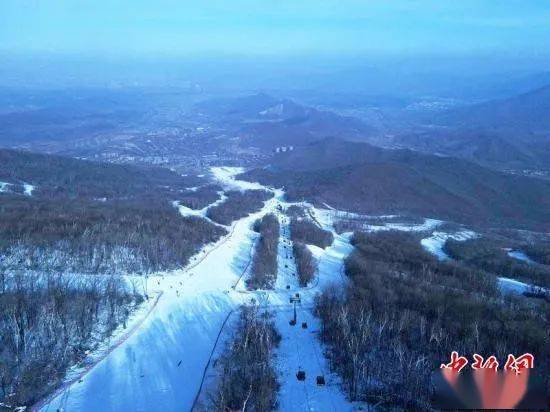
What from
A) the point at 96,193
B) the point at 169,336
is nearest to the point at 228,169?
the point at 96,193

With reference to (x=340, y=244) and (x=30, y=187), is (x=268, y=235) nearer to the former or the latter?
(x=340, y=244)

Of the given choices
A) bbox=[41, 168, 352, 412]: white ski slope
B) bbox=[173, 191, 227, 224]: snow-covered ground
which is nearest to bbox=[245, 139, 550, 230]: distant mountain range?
bbox=[173, 191, 227, 224]: snow-covered ground

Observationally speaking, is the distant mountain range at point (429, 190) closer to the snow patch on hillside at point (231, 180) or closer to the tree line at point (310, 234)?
the snow patch on hillside at point (231, 180)

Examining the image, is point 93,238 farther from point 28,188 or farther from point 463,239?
point 463,239

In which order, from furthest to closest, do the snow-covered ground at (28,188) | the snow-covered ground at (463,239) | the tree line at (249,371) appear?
the snow-covered ground at (28,188)
the snow-covered ground at (463,239)
the tree line at (249,371)

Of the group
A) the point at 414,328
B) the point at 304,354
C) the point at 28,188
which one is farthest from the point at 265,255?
the point at 28,188

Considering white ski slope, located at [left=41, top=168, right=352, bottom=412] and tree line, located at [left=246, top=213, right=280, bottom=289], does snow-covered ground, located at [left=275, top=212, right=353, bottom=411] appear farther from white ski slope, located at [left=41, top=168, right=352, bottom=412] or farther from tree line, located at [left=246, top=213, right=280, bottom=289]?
tree line, located at [left=246, top=213, right=280, bottom=289]

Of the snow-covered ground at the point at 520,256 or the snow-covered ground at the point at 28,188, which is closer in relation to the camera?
the snow-covered ground at the point at 520,256

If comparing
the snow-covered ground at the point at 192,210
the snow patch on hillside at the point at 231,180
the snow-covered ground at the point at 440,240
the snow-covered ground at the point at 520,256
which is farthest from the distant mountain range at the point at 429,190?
the snow-covered ground at the point at 520,256
